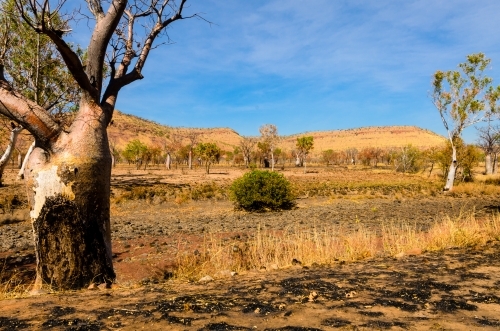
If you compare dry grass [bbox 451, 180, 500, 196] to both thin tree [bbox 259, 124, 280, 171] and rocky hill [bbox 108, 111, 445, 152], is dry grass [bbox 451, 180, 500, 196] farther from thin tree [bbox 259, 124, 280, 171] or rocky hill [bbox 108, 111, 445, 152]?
rocky hill [bbox 108, 111, 445, 152]

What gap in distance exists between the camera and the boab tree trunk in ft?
13.3

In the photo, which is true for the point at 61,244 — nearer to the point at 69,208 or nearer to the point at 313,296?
the point at 69,208

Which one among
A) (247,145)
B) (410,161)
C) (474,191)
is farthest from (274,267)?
(247,145)

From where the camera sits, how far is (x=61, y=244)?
4.06m

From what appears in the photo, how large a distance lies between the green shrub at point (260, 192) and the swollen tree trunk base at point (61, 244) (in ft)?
37.2

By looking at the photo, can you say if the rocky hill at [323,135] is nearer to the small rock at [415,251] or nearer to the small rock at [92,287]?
the small rock at [415,251]

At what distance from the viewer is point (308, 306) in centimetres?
272

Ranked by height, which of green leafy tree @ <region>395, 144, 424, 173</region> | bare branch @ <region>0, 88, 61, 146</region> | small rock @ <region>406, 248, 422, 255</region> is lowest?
small rock @ <region>406, 248, 422, 255</region>

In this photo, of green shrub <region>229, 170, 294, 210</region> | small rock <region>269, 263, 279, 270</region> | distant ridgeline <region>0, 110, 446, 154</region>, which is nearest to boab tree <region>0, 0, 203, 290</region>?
small rock <region>269, 263, 279, 270</region>

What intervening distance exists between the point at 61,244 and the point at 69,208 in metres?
0.44

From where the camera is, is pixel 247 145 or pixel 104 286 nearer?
pixel 104 286

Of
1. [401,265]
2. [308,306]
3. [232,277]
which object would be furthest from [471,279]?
[232,277]

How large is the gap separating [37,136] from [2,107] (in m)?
0.56

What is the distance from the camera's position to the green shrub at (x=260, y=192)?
15.3 m
